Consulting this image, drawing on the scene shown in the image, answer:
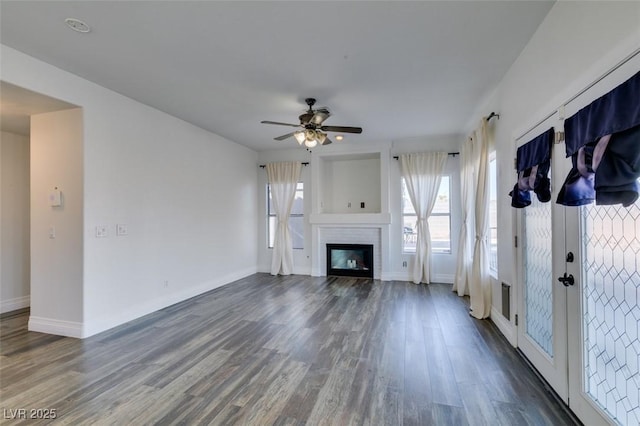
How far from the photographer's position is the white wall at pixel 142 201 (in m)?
3.27

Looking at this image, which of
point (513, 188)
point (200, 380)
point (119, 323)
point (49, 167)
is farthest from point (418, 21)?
point (119, 323)

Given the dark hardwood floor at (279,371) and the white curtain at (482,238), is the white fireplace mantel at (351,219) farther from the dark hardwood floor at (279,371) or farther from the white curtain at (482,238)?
the dark hardwood floor at (279,371)

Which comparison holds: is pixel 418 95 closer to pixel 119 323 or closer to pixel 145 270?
pixel 145 270

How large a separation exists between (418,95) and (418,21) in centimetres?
154

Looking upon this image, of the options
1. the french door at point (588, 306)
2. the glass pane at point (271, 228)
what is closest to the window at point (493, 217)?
the french door at point (588, 306)

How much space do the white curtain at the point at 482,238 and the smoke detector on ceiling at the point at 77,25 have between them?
4.27 m

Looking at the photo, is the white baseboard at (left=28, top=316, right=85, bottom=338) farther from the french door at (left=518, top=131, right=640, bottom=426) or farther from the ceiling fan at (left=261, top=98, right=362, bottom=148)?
the french door at (left=518, top=131, right=640, bottom=426)

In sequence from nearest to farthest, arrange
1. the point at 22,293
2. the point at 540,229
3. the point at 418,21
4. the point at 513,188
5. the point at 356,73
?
1. the point at 418,21
2. the point at 540,229
3. the point at 513,188
4. the point at 356,73
5. the point at 22,293

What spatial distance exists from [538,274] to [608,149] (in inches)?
57.1

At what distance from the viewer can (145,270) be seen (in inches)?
157

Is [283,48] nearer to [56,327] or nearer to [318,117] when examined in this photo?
[318,117]

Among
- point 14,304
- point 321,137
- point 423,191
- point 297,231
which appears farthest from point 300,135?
point 14,304

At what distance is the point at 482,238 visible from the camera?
154 inches

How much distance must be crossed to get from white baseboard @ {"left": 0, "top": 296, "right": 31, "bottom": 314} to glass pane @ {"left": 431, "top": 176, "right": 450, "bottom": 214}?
7.15 meters
